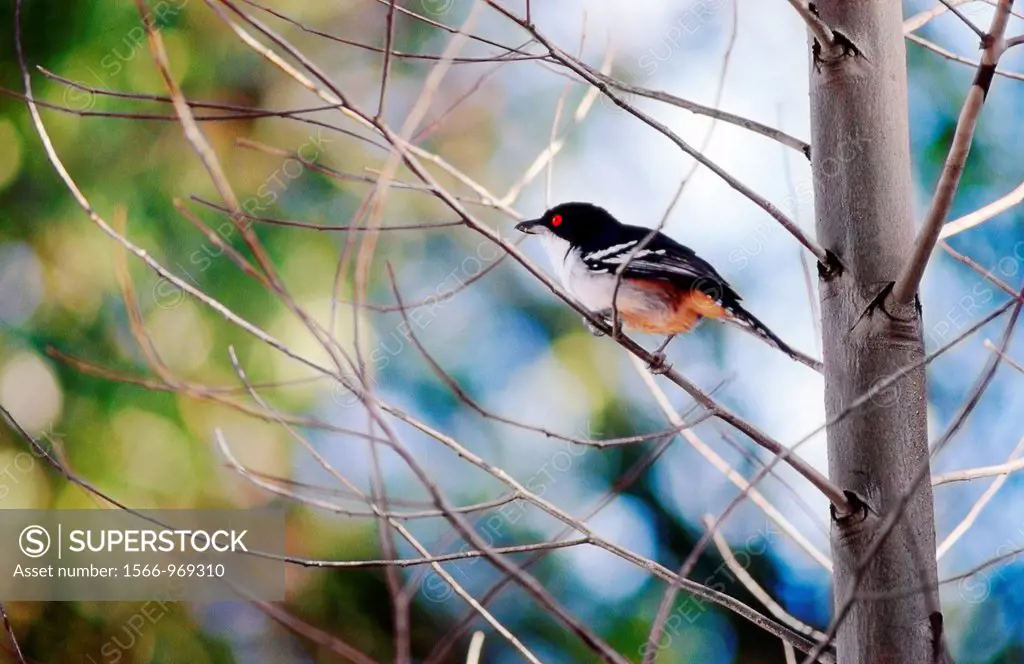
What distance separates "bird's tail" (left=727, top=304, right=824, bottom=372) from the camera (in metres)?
1.50

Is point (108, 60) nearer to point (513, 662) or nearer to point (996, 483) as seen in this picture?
point (513, 662)

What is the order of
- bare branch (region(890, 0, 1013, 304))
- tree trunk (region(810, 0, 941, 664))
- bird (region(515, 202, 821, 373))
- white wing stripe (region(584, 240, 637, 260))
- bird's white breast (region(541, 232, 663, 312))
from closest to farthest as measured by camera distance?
bare branch (region(890, 0, 1013, 304)), tree trunk (region(810, 0, 941, 664)), bird (region(515, 202, 821, 373)), bird's white breast (region(541, 232, 663, 312)), white wing stripe (region(584, 240, 637, 260))

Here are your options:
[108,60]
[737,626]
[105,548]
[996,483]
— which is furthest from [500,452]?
[996,483]

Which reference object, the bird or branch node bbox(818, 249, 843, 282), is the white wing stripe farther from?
branch node bbox(818, 249, 843, 282)

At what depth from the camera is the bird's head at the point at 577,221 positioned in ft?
8.36

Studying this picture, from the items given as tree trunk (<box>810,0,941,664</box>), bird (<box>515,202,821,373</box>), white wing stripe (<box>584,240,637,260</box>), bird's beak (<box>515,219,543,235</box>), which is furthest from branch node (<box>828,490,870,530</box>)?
bird's beak (<box>515,219,543,235</box>)

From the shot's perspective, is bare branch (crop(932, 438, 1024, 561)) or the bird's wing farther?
the bird's wing

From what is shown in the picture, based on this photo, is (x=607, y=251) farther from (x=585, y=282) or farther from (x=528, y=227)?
A: (x=528, y=227)

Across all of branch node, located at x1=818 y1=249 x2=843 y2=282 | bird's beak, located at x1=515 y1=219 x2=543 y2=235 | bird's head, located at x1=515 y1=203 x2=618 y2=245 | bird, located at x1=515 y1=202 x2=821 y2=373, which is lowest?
branch node, located at x1=818 y1=249 x2=843 y2=282

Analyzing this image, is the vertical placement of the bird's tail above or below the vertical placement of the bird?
below

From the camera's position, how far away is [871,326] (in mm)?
1300

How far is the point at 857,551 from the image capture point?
125 centimetres

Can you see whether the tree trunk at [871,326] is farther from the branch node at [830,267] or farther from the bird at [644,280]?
the bird at [644,280]

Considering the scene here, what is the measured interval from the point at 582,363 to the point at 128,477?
1630 mm
